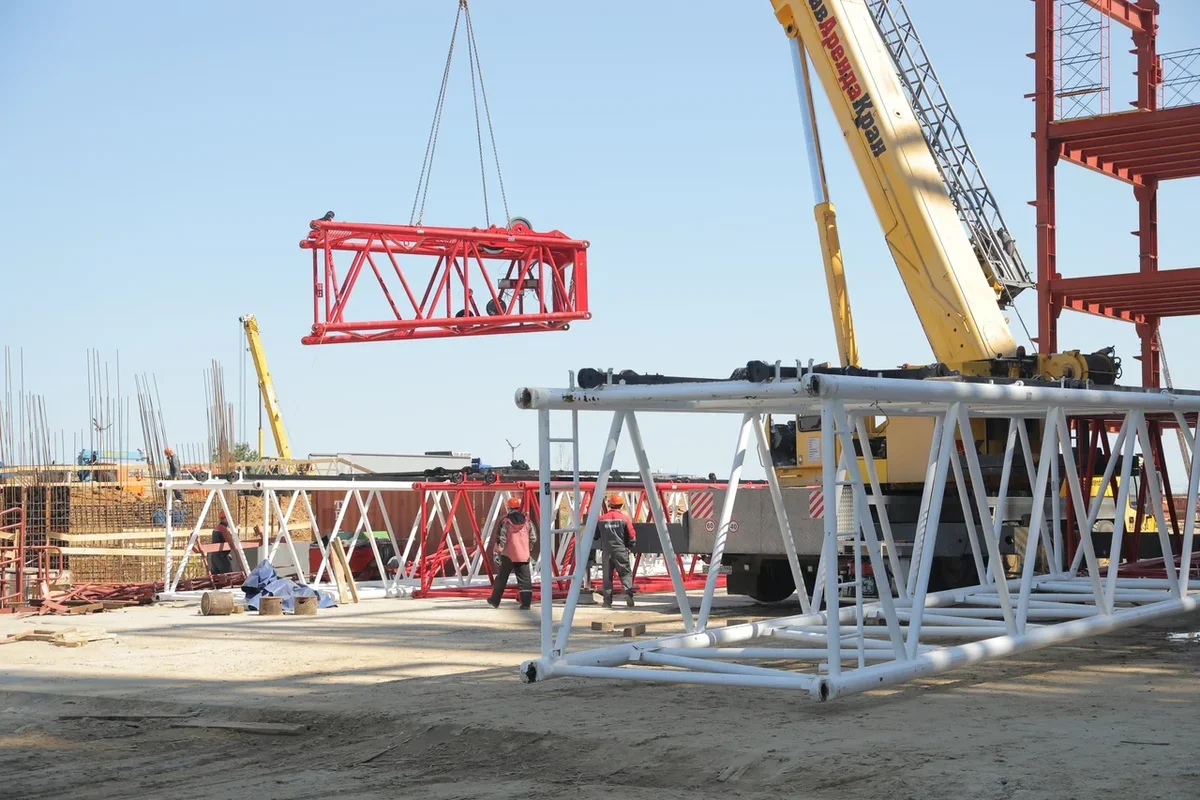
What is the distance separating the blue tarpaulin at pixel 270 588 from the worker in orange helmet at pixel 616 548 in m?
3.89

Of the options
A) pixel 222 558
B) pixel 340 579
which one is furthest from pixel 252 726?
pixel 222 558

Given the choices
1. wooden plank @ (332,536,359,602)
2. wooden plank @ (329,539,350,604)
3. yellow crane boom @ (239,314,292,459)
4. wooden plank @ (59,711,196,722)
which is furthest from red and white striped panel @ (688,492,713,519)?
yellow crane boom @ (239,314,292,459)

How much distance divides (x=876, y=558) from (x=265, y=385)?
136ft

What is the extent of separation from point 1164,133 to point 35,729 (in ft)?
55.8

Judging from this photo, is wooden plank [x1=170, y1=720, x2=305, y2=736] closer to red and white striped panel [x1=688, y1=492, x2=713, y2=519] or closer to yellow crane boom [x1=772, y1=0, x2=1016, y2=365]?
red and white striped panel [x1=688, y1=492, x2=713, y2=519]

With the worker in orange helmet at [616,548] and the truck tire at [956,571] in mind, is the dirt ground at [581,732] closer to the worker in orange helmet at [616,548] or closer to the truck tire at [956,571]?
the truck tire at [956,571]

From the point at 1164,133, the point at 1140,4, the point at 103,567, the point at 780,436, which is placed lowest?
the point at 103,567

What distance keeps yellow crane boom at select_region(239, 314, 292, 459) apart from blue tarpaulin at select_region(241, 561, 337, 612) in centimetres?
2844

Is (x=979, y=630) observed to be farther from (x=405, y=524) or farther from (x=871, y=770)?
(x=405, y=524)

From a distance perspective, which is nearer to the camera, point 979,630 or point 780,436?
point 979,630

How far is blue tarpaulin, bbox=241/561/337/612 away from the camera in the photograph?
1869 cm

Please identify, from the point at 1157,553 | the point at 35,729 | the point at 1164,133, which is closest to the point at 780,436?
the point at 1157,553

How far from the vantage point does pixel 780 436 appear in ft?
56.5

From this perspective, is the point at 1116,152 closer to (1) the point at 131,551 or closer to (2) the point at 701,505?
(2) the point at 701,505
